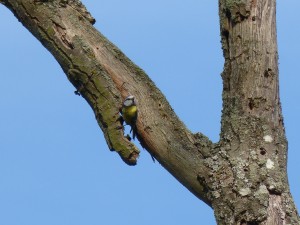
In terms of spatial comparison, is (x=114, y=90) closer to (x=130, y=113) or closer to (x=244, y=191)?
(x=130, y=113)

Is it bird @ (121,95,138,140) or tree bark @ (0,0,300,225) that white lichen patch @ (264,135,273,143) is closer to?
tree bark @ (0,0,300,225)

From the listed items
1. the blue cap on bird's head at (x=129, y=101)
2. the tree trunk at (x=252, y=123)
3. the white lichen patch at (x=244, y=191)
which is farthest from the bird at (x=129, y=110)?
the white lichen patch at (x=244, y=191)

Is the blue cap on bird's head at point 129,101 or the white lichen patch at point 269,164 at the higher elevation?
the blue cap on bird's head at point 129,101

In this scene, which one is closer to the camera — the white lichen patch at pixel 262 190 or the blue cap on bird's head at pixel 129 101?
the white lichen patch at pixel 262 190

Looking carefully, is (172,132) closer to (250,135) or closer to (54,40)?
(250,135)

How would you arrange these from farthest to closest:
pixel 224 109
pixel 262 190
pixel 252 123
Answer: pixel 224 109, pixel 252 123, pixel 262 190

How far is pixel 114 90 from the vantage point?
415cm

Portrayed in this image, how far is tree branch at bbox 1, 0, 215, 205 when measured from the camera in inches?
161

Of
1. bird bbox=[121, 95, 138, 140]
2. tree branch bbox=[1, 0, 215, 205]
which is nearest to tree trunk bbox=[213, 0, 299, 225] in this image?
tree branch bbox=[1, 0, 215, 205]

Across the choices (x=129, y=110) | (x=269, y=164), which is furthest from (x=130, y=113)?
(x=269, y=164)

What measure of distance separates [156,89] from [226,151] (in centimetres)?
47

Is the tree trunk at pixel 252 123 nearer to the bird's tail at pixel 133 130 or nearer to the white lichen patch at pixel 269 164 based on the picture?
the white lichen patch at pixel 269 164

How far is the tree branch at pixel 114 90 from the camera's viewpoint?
4.08 metres

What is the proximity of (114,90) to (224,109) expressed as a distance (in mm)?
550
